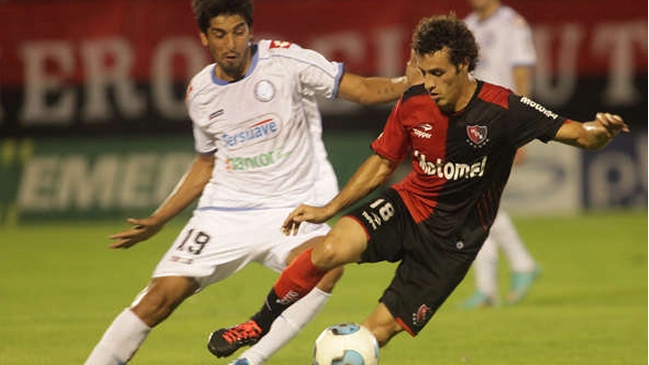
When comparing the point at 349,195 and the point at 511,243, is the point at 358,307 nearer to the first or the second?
the point at 511,243

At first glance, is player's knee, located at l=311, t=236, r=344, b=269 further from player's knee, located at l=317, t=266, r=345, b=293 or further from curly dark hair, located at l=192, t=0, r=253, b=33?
curly dark hair, located at l=192, t=0, r=253, b=33

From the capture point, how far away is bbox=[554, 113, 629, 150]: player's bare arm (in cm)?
534

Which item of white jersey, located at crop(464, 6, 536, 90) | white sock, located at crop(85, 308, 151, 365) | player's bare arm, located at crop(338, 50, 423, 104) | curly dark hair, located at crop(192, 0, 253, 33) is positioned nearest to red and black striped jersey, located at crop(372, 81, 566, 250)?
player's bare arm, located at crop(338, 50, 423, 104)

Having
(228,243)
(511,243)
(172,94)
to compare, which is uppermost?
(228,243)

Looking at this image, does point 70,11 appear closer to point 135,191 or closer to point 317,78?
point 135,191

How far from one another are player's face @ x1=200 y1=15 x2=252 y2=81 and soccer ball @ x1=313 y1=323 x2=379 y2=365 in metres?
1.42

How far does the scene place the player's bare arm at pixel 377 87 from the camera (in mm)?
6043

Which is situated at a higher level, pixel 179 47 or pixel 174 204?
pixel 174 204

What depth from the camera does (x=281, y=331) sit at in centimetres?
607

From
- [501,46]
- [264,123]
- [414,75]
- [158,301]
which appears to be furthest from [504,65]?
[158,301]

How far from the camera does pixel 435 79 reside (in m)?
5.46

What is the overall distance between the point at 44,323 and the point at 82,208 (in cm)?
662

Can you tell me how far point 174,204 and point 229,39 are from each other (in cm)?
92

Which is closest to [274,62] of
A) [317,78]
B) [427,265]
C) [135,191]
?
[317,78]
